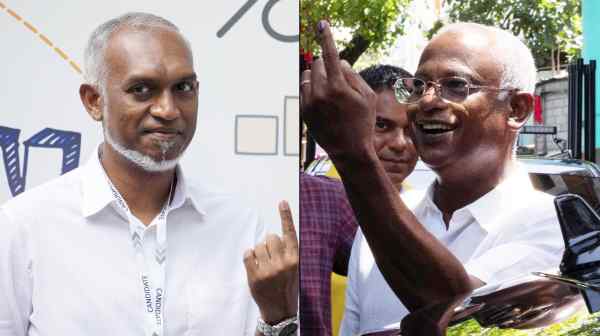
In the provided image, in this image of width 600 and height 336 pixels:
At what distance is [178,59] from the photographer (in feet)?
5.97

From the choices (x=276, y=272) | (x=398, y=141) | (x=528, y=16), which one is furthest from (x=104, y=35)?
(x=528, y=16)

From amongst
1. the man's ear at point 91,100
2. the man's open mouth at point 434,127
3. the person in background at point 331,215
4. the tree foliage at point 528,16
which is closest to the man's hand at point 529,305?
the man's open mouth at point 434,127

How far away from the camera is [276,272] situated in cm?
184

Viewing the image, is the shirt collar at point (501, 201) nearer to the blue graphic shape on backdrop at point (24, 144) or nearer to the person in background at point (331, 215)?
the person in background at point (331, 215)

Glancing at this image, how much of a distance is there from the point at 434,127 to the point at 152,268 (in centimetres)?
82

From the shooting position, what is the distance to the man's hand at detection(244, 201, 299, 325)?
1.83 m

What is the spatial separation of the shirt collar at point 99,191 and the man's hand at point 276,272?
0.14 meters

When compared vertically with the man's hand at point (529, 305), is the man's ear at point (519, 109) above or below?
above

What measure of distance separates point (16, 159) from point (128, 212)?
0.24 metres

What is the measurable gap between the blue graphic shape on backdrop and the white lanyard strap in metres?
0.11

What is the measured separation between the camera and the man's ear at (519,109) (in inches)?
88.6

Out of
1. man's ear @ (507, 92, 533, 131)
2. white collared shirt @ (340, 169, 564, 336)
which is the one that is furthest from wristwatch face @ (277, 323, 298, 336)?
man's ear @ (507, 92, 533, 131)

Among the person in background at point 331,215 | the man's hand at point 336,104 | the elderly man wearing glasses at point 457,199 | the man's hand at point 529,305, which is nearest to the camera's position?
the man's hand at point 529,305

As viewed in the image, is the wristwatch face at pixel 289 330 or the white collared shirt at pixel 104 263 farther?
the wristwatch face at pixel 289 330
